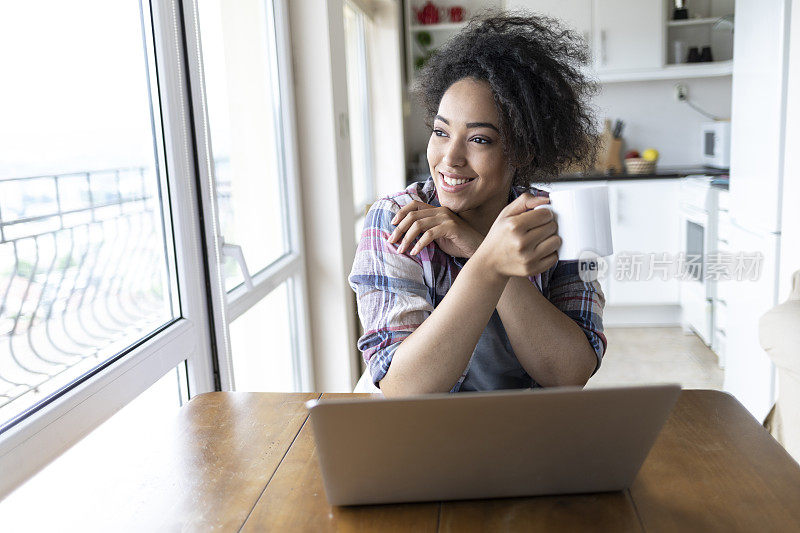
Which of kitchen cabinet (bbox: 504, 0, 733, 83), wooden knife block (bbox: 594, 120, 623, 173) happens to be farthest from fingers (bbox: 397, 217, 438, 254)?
wooden knife block (bbox: 594, 120, 623, 173)

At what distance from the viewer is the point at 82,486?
0.85 meters

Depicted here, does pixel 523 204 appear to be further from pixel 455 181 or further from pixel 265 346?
pixel 265 346

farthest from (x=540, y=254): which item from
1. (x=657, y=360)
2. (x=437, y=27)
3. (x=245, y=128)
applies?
(x=437, y=27)

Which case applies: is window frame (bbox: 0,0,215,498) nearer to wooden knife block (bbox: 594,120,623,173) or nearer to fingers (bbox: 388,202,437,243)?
fingers (bbox: 388,202,437,243)

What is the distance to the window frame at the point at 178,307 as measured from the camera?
3.91ft

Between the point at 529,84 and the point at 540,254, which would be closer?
the point at 540,254

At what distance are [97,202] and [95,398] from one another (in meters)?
0.35

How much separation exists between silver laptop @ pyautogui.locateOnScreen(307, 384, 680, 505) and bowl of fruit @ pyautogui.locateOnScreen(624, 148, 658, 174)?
4.21m

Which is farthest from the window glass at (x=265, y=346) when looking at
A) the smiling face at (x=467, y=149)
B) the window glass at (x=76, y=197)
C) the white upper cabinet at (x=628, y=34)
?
the white upper cabinet at (x=628, y=34)

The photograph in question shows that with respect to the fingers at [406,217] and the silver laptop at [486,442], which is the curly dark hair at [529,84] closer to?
the fingers at [406,217]

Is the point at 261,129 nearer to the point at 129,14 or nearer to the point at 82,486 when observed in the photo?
the point at 129,14

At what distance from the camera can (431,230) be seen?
1.17 m

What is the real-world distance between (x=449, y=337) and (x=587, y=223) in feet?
0.99

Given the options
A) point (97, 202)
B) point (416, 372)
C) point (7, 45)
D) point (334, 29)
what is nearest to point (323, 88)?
point (334, 29)
